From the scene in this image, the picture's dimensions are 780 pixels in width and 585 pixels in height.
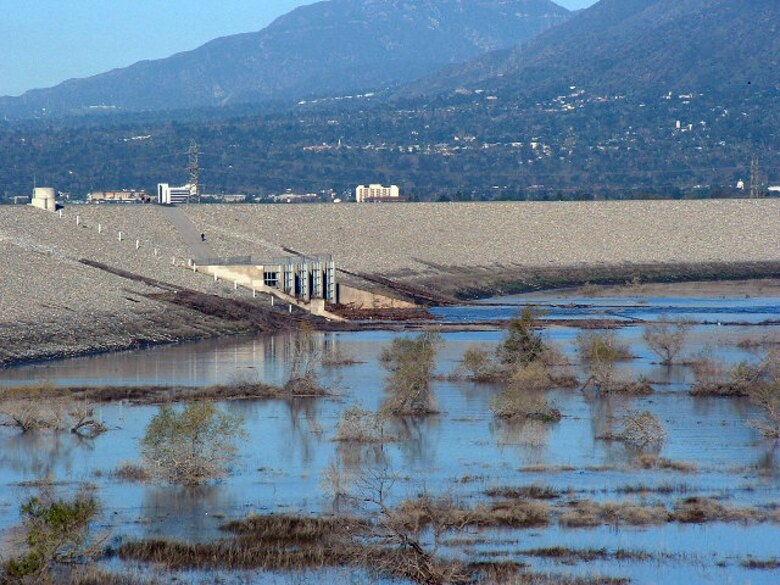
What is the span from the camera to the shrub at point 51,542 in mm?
17781

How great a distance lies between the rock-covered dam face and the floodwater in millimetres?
7704

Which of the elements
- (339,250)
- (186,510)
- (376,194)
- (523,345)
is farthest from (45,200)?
(376,194)

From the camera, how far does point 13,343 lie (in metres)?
43.0

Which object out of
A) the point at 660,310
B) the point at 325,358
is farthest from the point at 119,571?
the point at 660,310

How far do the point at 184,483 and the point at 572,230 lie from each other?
236 feet

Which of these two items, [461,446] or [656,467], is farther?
[461,446]

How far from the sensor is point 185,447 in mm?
25062

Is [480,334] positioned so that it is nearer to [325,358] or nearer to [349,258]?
[325,358]

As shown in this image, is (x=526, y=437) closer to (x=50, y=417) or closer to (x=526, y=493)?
(x=526, y=493)

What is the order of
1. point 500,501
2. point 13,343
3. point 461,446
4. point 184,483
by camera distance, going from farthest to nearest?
point 13,343 → point 461,446 → point 184,483 → point 500,501

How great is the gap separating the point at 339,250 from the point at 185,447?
178 feet

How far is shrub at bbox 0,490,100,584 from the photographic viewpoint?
17.8 metres

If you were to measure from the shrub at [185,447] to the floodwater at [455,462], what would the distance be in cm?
40

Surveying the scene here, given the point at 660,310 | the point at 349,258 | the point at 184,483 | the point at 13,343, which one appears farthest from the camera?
the point at 349,258
